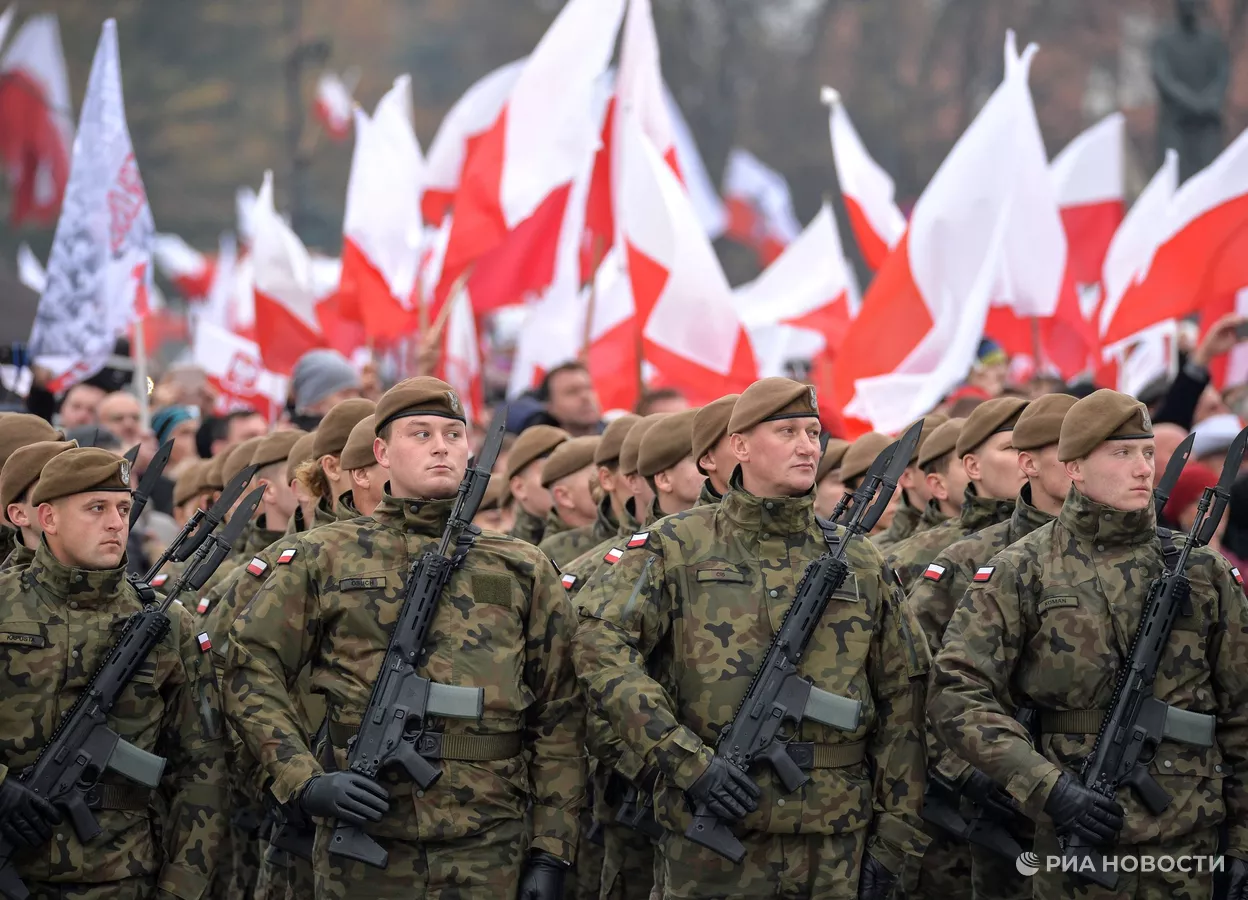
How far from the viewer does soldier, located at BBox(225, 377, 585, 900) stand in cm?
602

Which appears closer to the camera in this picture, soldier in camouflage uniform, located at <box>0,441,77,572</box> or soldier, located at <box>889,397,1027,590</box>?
soldier in camouflage uniform, located at <box>0,441,77,572</box>

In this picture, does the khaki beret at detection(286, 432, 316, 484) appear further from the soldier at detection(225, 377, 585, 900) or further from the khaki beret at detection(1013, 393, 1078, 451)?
the khaki beret at detection(1013, 393, 1078, 451)

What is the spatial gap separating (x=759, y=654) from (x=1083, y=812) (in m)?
1.11

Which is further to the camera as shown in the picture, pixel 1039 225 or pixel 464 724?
pixel 1039 225

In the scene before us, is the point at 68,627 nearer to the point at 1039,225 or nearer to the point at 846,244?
the point at 1039,225

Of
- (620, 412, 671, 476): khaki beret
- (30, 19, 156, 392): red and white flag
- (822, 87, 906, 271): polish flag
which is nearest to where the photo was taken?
(620, 412, 671, 476): khaki beret

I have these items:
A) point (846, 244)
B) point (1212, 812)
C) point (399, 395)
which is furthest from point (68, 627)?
point (846, 244)

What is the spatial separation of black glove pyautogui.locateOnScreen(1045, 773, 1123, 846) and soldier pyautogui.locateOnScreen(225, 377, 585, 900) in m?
1.49

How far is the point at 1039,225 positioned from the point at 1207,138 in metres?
6.47

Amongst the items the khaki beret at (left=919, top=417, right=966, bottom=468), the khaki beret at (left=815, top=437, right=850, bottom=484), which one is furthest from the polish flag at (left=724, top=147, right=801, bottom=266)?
the khaki beret at (left=919, top=417, right=966, bottom=468)

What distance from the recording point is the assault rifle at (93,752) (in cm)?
604

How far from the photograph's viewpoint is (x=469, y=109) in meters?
16.0

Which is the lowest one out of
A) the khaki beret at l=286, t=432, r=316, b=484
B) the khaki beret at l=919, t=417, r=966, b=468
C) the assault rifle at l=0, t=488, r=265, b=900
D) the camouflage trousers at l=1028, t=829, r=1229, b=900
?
the camouflage trousers at l=1028, t=829, r=1229, b=900

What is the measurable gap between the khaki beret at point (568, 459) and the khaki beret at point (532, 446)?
0.27 metres
